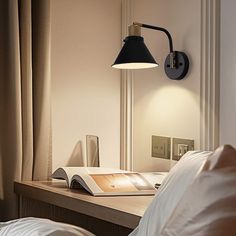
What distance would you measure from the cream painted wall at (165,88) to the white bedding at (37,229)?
84 centimetres

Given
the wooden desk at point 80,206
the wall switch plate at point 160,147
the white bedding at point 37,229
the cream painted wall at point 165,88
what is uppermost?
the cream painted wall at point 165,88

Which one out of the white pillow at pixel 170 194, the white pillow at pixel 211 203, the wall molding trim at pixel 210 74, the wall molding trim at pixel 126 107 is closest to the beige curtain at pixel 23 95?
the wall molding trim at pixel 126 107

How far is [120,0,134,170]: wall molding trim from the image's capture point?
7.20 ft

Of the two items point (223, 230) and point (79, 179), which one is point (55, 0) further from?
point (223, 230)

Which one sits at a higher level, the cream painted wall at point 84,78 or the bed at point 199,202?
the cream painted wall at point 84,78

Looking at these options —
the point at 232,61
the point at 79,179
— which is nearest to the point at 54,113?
the point at 79,179

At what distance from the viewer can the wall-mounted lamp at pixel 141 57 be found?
1.78 metres

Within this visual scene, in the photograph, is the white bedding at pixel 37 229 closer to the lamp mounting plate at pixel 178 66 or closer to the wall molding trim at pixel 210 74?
the wall molding trim at pixel 210 74

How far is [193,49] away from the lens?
188 centimetres

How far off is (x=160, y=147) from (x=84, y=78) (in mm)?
425

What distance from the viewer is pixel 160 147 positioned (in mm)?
2053

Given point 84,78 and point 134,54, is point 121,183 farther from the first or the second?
point 84,78

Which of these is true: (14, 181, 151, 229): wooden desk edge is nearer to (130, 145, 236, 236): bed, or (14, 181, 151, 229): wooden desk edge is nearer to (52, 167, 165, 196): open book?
(52, 167, 165, 196): open book

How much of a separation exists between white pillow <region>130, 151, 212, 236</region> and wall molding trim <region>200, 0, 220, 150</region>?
2.14ft
